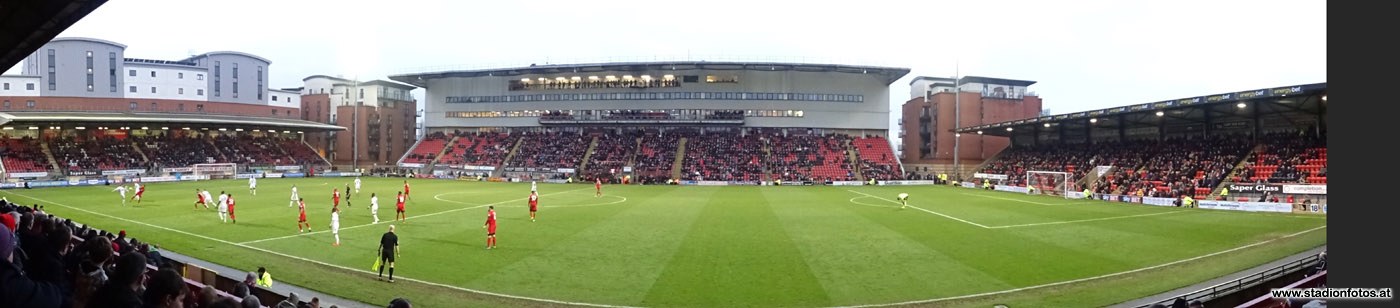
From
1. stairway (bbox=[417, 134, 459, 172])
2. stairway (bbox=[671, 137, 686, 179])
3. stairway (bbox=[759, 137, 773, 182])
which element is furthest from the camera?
stairway (bbox=[417, 134, 459, 172])

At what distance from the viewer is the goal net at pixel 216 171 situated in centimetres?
5816

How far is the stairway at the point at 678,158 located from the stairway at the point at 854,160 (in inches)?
709

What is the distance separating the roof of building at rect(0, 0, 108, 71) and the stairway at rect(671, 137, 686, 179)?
2147 inches

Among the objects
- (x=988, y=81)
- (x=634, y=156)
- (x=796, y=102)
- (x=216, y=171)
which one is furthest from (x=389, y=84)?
(x=988, y=81)

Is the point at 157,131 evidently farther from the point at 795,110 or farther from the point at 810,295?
the point at 810,295

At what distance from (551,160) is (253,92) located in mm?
40501

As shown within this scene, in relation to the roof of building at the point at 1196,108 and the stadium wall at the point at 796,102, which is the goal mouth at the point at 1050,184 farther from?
the stadium wall at the point at 796,102

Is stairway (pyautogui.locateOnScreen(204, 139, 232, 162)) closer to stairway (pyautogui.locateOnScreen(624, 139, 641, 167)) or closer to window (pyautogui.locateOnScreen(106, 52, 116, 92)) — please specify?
window (pyautogui.locateOnScreen(106, 52, 116, 92))

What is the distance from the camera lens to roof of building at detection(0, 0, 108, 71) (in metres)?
9.03

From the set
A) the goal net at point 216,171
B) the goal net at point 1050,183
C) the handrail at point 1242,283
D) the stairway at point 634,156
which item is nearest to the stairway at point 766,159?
the stairway at point 634,156

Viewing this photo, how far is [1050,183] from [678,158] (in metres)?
35.9

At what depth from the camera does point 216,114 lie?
7075cm

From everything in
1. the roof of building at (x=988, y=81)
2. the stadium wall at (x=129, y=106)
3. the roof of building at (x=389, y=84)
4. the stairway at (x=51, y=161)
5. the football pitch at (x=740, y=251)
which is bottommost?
the football pitch at (x=740, y=251)

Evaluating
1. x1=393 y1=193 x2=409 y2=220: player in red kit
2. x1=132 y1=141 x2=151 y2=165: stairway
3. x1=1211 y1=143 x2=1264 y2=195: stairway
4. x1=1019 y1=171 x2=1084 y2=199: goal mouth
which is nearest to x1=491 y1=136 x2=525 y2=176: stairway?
x1=132 y1=141 x2=151 y2=165: stairway
